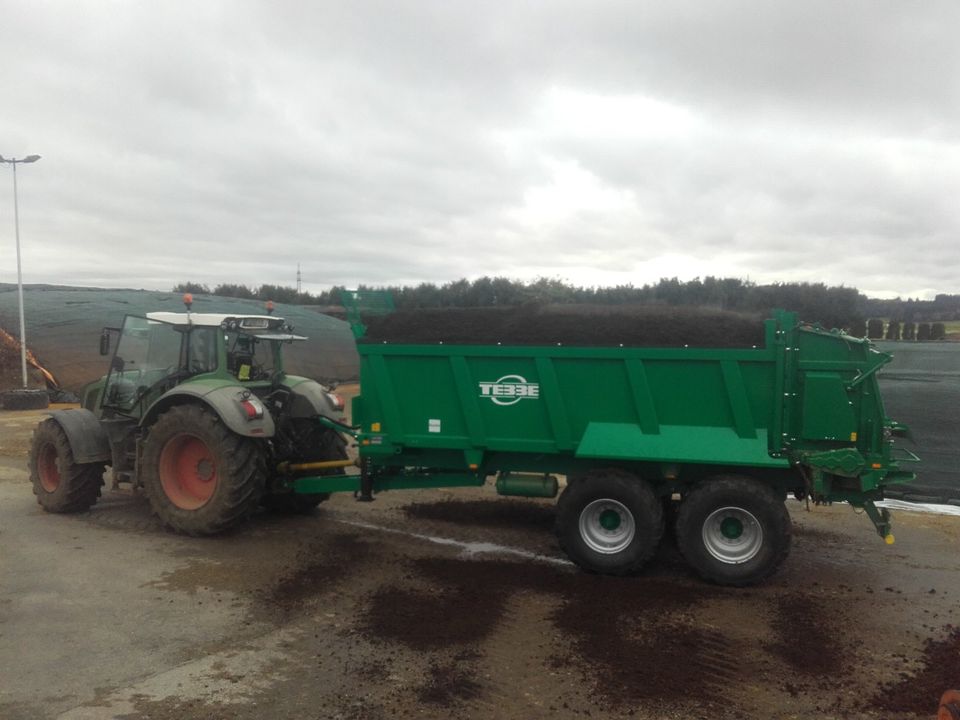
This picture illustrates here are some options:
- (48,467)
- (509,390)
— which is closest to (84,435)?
(48,467)

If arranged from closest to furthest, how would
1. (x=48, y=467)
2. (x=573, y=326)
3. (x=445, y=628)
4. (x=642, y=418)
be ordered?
1. (x=445, y=628)
2. (x=642, y=418)
3. (x=573, y=326)
4. (x=48, y=467)

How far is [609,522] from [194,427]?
3.91 meters

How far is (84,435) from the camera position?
27.1 ft

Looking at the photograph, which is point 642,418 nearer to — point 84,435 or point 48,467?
point 84,435

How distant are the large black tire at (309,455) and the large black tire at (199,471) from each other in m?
0.64

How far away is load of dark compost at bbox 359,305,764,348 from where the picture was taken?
20.7ft

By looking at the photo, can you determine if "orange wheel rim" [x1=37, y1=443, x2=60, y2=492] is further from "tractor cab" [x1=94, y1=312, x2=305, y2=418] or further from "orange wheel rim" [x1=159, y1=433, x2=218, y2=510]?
"orange wheel rim" [x1=159, y1=433, x2=218, y2=510]

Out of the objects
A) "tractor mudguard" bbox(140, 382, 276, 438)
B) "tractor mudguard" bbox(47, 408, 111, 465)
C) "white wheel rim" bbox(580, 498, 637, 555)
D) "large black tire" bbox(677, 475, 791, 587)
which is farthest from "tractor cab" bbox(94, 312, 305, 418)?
"large black tire" bbox(677, 475, 791, 587)

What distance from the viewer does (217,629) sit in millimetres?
5199

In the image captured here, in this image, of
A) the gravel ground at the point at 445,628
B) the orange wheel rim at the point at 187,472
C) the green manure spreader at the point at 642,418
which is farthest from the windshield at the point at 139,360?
the green manure spreader at the point at 642,418

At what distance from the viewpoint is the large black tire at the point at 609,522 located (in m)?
6.29

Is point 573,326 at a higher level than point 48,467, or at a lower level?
higher

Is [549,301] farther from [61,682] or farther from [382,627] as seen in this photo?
[61,682]

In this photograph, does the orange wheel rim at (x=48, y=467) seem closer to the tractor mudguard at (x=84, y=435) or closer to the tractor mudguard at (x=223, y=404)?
the tractor mudguard at (x=84, y=435)
